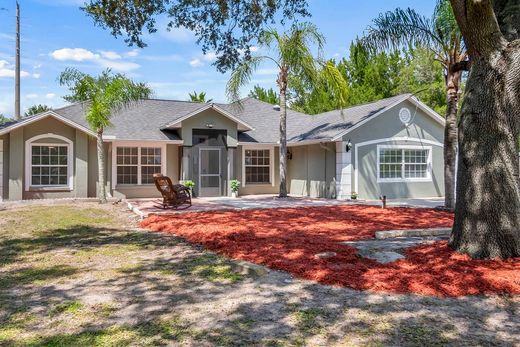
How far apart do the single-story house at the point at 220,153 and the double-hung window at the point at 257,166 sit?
51 mm

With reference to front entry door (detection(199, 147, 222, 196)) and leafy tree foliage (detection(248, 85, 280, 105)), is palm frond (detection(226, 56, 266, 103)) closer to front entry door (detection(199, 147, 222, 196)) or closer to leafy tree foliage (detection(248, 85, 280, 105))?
front entry door (detection(199, 147, 222, 196))

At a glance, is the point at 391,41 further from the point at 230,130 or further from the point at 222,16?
the point at 230,130

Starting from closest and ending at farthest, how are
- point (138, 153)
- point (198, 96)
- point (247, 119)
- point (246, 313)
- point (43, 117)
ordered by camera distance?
point (246, 313) < point (43, 117) < point (138, 153) < point (247, 119) < point (198, 96)

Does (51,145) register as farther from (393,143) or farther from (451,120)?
(451,120)

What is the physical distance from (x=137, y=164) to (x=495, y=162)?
51.5 feet

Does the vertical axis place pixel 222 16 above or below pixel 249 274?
above

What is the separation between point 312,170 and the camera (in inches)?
818

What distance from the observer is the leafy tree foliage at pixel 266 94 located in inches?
1692

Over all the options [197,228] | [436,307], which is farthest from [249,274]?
[197,228]

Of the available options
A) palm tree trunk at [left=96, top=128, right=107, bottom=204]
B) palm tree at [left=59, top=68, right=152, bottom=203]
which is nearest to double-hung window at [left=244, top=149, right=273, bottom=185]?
palm tree at [left=59, top=68, right=152, bottom=203]

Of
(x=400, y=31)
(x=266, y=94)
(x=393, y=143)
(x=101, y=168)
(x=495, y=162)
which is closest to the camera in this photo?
(x=495, y=162)

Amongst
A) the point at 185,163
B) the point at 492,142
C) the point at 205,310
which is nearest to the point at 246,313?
the point at 205,310

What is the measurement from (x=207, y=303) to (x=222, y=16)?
8663mm

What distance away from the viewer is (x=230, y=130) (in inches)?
797
